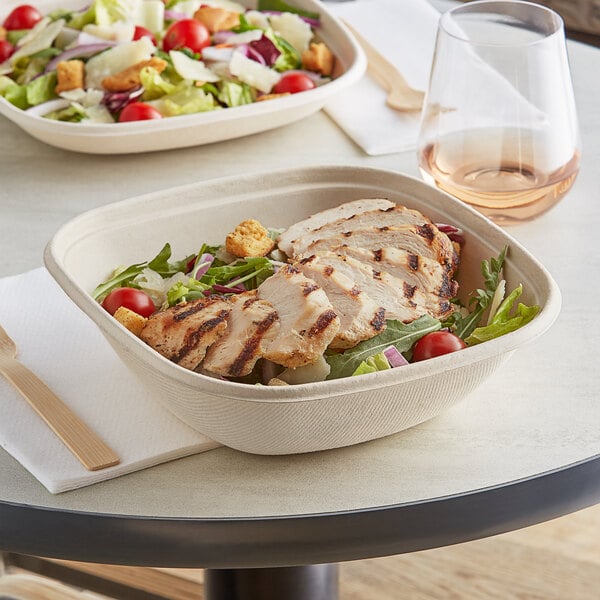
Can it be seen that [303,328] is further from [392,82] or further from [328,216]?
[392,82]

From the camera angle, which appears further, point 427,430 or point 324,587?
point 324,587

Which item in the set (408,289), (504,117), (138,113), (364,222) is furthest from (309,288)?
(138,113)

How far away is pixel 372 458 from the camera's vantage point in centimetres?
121

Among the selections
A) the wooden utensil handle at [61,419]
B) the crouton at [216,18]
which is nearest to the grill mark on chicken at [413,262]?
the wooden utensil handle at [61,419]

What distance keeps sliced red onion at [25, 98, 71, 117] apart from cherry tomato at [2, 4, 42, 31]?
0.35 m

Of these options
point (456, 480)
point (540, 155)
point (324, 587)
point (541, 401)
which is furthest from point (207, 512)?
point (540, 155)

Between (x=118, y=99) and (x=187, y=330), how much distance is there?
957 millimetres

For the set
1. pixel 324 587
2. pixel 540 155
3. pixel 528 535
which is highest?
pixel 540 155

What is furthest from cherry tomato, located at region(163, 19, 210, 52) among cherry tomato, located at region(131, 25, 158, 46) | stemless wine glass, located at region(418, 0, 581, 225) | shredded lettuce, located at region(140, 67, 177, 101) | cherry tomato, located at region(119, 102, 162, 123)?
stemless wine glass, located at region(418, 0, 581, 225)

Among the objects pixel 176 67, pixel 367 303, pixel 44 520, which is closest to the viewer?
pixel 44 520

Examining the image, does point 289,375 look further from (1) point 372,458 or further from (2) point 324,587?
(2) point 324,587

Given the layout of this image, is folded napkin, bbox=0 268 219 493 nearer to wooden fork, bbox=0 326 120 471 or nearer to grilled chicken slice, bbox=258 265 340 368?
wooden fork, bbox=0 326 120 471

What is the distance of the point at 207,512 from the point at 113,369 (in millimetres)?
328

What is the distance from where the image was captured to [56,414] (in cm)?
128
